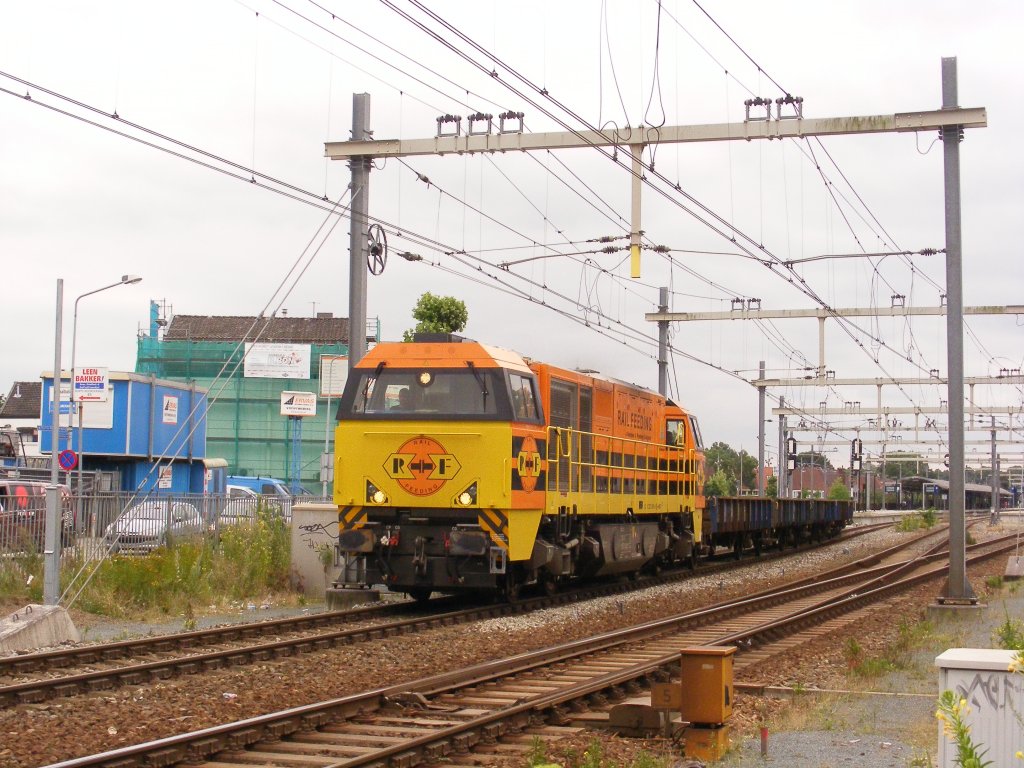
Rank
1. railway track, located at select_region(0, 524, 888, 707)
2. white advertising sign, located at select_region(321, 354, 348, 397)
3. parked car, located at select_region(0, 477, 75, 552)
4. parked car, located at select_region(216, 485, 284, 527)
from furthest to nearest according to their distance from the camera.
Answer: white advertising sign, located at select_region(321, 354, 348, 397)
parked car, located at select_region(216, 485, 284, 527)
parked car, located at select_region(0, 477, 75, 552)
railway track, located at select_region(0, 524, 888, 707)

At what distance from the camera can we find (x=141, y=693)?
10195 millimetres

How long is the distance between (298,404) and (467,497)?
34.6 m

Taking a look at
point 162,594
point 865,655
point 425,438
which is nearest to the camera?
point 865,655

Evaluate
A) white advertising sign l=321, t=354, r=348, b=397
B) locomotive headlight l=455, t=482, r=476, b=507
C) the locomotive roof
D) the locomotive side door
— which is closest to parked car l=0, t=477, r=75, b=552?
the locomotive roof

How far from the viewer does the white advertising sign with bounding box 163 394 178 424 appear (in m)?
42.7

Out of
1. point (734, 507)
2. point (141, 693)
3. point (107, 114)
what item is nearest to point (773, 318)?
point (734, 507)

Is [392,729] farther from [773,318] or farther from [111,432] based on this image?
[111,432]

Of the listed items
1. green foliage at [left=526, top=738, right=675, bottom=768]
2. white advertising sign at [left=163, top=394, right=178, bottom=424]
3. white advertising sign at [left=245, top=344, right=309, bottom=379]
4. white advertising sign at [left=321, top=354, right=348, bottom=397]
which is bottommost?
green foliage at [left=526, top=738, right=675, bottom=768]

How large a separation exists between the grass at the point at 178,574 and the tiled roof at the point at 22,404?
54.0 m

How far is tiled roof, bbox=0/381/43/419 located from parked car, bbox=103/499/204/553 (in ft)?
174

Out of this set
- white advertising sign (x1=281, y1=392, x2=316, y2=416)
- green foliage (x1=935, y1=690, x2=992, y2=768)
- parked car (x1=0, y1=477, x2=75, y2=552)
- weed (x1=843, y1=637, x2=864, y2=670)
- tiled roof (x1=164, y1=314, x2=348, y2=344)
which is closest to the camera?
green foliage (x1=935, y1=690, x2=992, y2=768)

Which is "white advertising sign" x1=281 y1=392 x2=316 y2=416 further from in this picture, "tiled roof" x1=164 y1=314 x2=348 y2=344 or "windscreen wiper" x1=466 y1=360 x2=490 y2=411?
"windscreen wiper" x1=466 y1=360 x2=490 y2=411

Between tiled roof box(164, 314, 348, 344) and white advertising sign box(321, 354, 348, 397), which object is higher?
tiled roof box(164, 314, 348, 344)

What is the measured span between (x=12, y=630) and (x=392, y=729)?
5.88 metres
